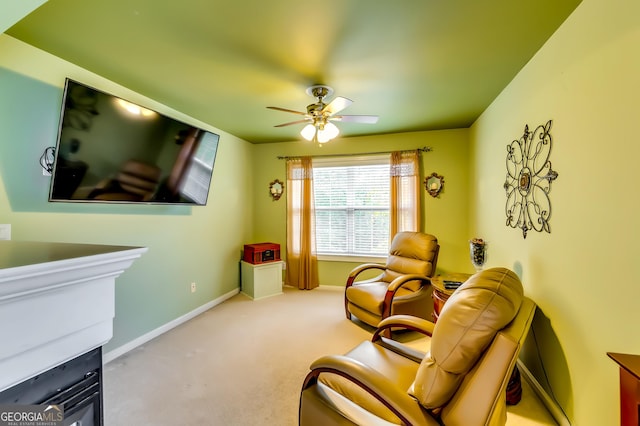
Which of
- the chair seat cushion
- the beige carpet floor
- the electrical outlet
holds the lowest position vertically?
the beige carpet floor

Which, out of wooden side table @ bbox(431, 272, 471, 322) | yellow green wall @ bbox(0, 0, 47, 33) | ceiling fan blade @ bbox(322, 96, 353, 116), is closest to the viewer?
yellow green wall @ bbox(0, 0, 47, 33)

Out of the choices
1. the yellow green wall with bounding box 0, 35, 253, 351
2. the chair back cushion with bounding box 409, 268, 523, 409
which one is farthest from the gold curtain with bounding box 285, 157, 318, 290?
the chair back cushion with bounding box 409, 268, 523, 409

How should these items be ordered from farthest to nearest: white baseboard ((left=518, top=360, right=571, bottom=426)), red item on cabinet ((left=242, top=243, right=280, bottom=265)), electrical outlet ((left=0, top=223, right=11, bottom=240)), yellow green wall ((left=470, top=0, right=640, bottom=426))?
1. red item on cabinet ((left=242, top=243, right=280, bottom=265))
2. electrical outlet ((left=0, top=223, right=11, bottom=240))
3. white baseboard ((left=518, top=360, right=571, bottom=426))
4. yellow green wall ((left=470, top=0, right=640, bottom=426))

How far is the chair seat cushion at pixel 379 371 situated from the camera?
1.35 meters

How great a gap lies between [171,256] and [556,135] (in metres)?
3.50

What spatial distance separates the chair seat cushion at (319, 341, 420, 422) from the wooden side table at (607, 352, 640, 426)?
797 millimetres

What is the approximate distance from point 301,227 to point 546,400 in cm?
329

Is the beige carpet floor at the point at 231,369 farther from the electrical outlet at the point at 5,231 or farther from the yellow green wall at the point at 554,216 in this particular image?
the electrical outlet at the point at 5,231

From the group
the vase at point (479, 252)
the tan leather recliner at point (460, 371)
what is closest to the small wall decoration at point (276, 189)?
the vase at point (479, 252)

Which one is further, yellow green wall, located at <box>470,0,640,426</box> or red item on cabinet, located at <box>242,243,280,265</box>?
red item on cabinet, located at <box>242,243,280,265</box>

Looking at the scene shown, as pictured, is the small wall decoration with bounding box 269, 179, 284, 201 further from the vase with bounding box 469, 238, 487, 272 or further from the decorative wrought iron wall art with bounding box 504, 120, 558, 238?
the decorative wrought iron wall art with bounding box 504, 120, 558, 238

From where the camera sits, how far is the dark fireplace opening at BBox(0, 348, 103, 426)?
0.61 m

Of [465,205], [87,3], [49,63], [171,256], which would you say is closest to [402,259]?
[465,205]

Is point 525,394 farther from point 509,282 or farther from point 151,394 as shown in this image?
point 151,394
